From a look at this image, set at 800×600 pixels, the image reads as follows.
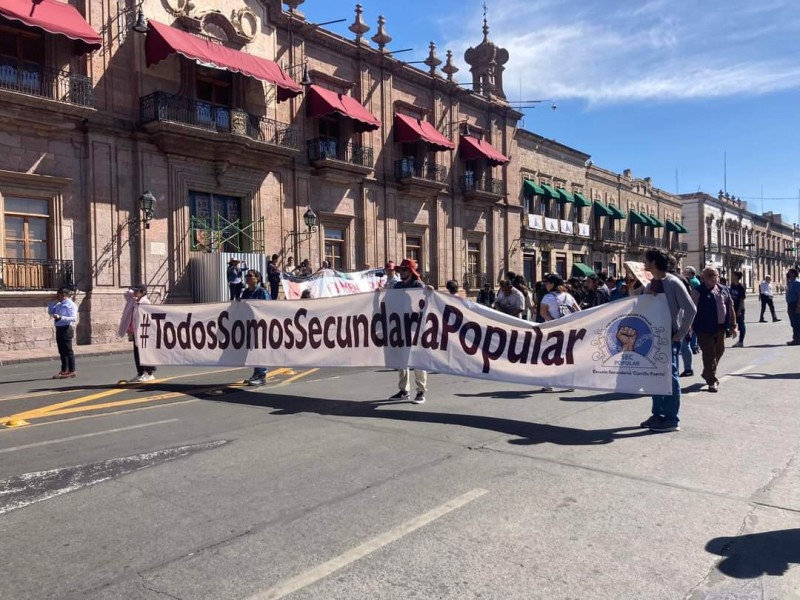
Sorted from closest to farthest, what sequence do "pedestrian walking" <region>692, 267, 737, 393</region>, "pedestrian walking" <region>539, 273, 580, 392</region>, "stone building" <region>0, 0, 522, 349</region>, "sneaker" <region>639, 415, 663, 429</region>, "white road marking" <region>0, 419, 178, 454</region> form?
"white road marking" <region>0, 419, 178, 454</region>
"sneaker" <region>639, 415, 663, 429</region>
"pedestrian walking" <region>692, 267, 737, 393</region>
"pedestrian walking" <region>539, 273, 580, 392</region>
"stone building" <region>0, 0, 522, 349</region>

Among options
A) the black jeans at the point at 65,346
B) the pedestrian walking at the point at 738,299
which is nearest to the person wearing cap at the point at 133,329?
the black jeans at the point at 65,346

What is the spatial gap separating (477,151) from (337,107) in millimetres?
10641

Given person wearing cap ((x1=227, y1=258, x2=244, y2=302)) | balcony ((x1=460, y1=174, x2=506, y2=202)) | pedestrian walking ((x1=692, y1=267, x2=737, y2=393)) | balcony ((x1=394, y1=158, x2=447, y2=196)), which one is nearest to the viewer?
pedestrian walking ((x1=692, y1=267, x2=737, y2=393))

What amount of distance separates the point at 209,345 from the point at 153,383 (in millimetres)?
1474

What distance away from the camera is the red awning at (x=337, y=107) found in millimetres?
24562

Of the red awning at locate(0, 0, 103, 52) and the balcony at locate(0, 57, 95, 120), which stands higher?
the red awning at locate(0, 0, 103, 52)

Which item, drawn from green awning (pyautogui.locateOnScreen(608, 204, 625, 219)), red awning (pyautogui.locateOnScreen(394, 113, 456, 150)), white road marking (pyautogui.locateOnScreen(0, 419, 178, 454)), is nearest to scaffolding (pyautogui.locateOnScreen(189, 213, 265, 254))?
red awning (pyautogui.locateOnScreen(394, 113, 456, 150))

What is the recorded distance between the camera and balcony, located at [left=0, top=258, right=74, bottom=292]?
1675 centimetres

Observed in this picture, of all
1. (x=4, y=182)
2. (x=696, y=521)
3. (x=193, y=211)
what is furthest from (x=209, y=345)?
(x=193, y=211)

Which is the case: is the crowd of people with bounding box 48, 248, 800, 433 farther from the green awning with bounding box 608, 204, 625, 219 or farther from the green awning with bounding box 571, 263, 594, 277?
the green awning with bounding box 608, 204, 625, 219

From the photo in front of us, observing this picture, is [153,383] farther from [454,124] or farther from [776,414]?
[454,124]

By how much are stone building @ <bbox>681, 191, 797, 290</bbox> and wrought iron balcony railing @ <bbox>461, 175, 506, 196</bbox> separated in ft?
88.1

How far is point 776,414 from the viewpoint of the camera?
7414 millimetres

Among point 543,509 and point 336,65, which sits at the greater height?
point 336,65
